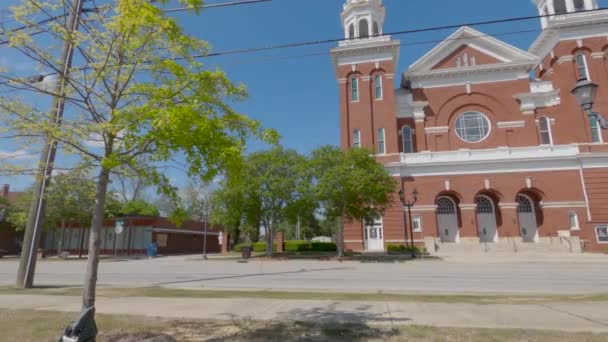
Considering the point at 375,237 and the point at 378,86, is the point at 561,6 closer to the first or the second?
the point at 378,86

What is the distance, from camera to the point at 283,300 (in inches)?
337

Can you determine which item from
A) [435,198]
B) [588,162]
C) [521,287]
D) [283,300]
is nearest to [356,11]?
[435,198]

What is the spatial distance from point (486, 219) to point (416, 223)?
7.21 m

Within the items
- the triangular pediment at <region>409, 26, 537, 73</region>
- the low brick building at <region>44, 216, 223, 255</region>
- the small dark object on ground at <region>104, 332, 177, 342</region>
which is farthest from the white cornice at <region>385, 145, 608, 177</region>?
the small dark object on ground at <region>104, 332, 177, 342</region>

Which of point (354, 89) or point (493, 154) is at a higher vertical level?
point (354, 89)

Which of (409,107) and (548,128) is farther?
(409,107)

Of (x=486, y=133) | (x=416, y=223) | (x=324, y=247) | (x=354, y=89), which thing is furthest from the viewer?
(x=354, y=89)

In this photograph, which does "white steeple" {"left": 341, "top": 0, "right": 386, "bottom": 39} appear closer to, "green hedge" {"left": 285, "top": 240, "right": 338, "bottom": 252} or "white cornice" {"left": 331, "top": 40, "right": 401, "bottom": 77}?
"white cornice" {"left": 331, "top": 40, "right": 401, "bottom": 77}

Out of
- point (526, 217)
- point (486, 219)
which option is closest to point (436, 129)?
point (486, 219)

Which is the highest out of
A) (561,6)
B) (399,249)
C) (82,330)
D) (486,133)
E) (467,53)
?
(561,6)

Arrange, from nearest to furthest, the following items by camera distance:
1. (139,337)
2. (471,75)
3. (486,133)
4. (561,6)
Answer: (139,337) < (486,133) < (471,75) < (561,6)

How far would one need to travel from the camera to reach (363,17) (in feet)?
124

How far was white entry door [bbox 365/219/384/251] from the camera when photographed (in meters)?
32.6

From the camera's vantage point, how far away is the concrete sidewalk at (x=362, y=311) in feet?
19.7
